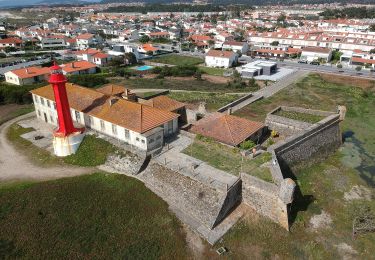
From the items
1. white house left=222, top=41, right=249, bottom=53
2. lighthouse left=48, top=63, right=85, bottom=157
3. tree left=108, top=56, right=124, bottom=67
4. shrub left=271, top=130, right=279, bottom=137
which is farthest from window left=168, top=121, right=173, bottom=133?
white house left=222, top=41, right=249, bottom=53

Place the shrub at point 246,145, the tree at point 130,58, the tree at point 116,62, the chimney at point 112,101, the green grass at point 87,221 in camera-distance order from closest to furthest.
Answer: the green grass at point 87,221 → the shrub at point 246,145 → the chimney at point 112,101 → the tree at point 116,62 → the tree at point 130,58

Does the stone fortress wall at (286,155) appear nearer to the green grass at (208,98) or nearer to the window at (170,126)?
the window at (170,126)

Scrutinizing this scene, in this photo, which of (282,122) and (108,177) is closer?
(108,177)

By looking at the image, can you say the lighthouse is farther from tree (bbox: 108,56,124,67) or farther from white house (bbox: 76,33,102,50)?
white house (bbox: 76,33,102,50)

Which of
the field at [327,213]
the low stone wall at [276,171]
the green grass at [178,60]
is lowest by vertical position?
the field at [327,213]

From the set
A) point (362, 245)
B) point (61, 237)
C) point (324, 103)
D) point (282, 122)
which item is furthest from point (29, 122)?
point (324, 103)

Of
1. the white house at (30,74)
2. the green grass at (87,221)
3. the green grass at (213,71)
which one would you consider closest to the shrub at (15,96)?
the white house at (30,74)

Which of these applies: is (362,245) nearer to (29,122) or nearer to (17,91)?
(29,122)
